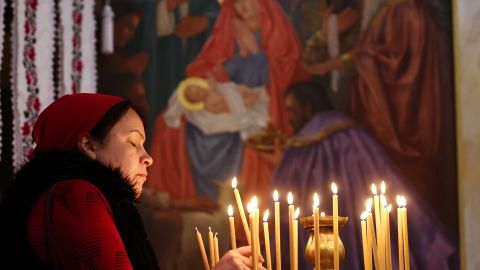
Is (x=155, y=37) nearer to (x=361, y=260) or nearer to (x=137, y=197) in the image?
(x=361, y=260)

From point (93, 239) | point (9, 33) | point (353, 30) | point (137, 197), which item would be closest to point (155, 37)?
point (9, 33)

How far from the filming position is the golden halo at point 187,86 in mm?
6246

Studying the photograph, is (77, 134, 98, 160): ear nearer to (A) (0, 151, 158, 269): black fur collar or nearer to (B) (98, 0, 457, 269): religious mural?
(A) (0, 151, 158, 269): black fur collar

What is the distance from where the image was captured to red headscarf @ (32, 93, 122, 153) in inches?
102

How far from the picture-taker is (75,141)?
8.50ft

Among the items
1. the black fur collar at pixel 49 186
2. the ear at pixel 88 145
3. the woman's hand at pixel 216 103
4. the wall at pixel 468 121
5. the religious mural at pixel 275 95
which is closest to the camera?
the black fur collar at pixel 49 186

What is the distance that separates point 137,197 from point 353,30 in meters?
3.70

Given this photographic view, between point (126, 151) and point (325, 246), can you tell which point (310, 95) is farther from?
→ point (325, 246)

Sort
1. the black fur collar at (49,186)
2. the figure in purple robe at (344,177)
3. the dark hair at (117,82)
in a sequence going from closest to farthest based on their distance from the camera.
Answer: the black fur collar at (49,186) < the figure in purple robe at (344,177) < the dark hair at (117,82)

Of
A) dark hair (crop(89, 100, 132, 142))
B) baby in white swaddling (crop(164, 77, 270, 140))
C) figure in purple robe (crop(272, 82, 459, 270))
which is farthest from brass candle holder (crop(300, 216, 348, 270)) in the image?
baby in white swaddling (crop(164, 77, 270, 140))

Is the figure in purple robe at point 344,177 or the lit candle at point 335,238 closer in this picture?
the lit candle at point 335,238

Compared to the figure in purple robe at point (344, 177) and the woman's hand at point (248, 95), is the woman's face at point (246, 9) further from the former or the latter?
the figure in purple robe at point (344, 177)

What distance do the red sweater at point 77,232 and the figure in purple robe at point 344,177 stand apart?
3.50 metres

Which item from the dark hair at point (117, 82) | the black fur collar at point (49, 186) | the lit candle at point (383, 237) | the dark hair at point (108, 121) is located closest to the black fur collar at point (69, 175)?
the black fur collar at point (49, 186)
